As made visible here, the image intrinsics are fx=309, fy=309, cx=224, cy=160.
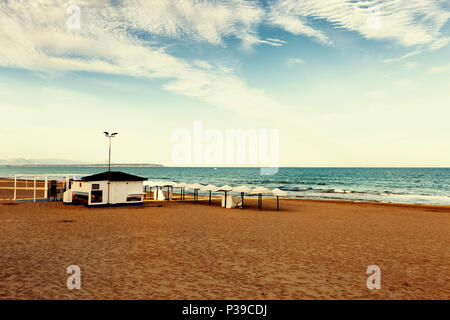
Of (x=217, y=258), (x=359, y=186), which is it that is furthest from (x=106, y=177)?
(x=359, y=186)

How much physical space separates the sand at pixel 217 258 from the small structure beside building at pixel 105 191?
221 inches

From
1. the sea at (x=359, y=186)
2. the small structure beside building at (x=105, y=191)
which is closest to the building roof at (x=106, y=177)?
the small structure beside building at (x=105, y=191)

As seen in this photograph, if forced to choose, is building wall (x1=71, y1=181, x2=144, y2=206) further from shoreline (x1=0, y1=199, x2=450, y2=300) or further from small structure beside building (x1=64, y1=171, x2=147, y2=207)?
shoreline (x1=0, y1=199, x2=450, y2=300)

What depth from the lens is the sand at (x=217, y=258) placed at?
8.20 meters

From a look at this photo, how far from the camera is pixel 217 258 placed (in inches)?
446

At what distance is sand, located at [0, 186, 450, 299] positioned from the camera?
8203mm

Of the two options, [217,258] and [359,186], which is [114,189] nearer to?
[217,258]

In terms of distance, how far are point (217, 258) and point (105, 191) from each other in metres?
17.6

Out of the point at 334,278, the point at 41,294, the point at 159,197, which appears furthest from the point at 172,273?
the point at 159,197

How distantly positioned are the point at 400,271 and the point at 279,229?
799 cm

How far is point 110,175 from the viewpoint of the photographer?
26.7 m

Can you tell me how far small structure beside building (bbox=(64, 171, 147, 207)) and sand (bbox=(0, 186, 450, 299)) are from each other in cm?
561

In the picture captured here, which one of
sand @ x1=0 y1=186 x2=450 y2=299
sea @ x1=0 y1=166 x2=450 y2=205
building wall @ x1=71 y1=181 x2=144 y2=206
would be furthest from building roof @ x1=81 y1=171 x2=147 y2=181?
sea @ x1=0 y1=166 x2=450 y2=205
